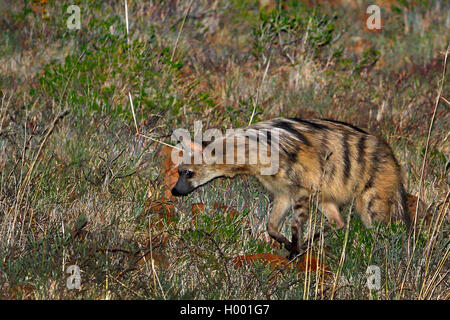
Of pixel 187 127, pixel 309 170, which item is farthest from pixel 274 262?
pixel 187 127

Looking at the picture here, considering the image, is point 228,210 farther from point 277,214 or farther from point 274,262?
point 274,262

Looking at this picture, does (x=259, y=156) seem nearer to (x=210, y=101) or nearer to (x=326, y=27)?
(x=210, y=101)

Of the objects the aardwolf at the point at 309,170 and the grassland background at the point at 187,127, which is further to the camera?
the aardwolf at the point at 309,170

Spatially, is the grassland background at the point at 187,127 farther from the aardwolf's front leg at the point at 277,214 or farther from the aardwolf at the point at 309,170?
the aardwolf at the point at 309,170

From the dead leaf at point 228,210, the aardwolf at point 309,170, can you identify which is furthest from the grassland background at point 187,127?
the aardwolf at point 309,170

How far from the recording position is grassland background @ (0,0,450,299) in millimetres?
4574

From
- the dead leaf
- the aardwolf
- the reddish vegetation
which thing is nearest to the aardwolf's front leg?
the aardwolf

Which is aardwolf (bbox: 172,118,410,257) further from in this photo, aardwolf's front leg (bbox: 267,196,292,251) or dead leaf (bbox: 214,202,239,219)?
dead leaf (bbox: 214,202,239,219)

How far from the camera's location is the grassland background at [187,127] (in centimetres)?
457

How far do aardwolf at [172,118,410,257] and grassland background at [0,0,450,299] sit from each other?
0.73 feet

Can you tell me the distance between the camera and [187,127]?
6.96m

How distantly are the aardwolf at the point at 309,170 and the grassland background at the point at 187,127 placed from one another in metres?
0.22
